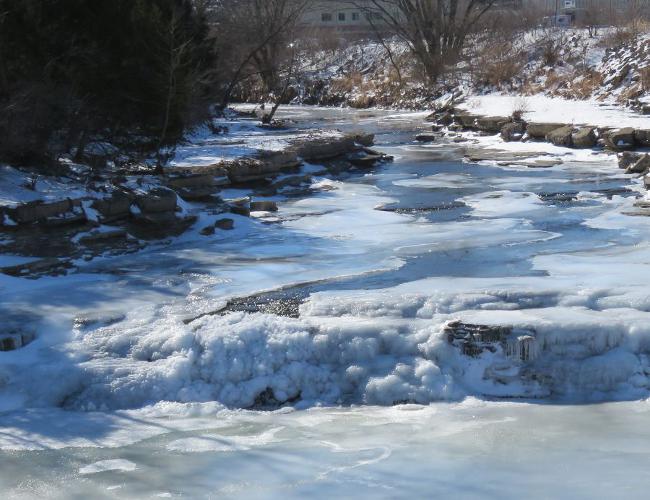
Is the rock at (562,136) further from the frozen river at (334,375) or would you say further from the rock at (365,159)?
the frozen river at (334,375)

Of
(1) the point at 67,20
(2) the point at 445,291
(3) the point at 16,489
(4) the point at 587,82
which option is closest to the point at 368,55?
(4) the point at 587,82

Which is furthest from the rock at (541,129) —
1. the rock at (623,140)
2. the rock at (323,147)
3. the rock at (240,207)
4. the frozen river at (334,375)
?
the frozen river at (334,375)

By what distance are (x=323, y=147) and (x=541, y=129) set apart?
5766 millimetres

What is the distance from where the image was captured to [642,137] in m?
19.2

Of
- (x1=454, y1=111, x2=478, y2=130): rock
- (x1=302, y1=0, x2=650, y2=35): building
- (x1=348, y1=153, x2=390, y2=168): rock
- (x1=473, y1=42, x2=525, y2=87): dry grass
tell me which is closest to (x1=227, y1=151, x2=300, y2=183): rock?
(x1=348, y1=153, x2=390, y2=168): rock

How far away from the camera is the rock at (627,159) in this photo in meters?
17.6

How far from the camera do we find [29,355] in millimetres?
8016

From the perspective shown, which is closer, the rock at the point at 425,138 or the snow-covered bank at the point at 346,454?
the snow-covered bank at the point at 346,454

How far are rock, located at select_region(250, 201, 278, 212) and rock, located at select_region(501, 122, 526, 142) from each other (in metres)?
10.1

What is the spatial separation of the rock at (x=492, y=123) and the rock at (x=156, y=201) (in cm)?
1353

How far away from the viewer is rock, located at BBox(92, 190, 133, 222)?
12.6 m

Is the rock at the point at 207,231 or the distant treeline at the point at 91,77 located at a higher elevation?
the distant treeline at the point at 91,77

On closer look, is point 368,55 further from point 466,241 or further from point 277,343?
point 277,343

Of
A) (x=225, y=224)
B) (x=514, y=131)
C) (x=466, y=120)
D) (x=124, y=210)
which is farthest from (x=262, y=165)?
(x=466, y=120)
